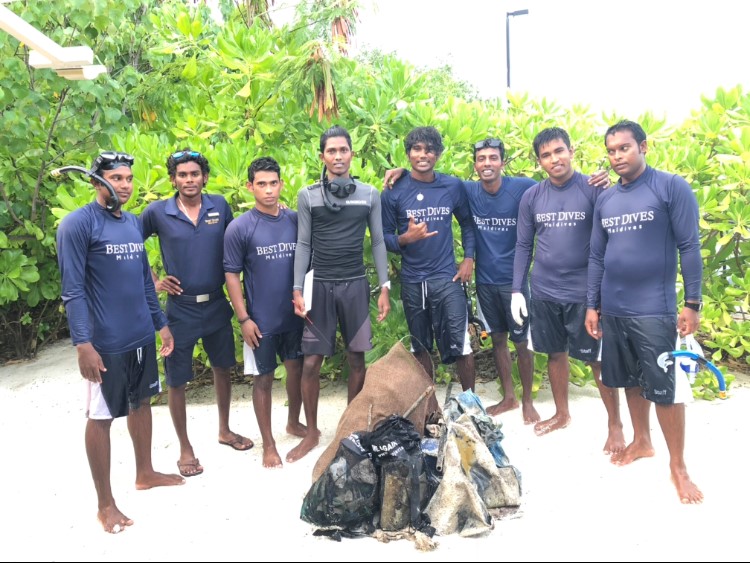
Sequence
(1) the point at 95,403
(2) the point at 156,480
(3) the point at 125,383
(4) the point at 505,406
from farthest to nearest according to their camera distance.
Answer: (4) the point at 505,406
(2) the point at 156,480
(3) the point at 125,383
(1) the point at 95,403

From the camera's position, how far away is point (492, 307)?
16.5 feet

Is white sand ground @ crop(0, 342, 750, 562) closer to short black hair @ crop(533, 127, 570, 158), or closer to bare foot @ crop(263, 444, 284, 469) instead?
bare foot @ crop(263, 444, 284, 469)

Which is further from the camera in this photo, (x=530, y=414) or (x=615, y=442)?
(x=530, y=414)

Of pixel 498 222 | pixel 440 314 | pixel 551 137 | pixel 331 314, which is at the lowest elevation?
pixel 440 314

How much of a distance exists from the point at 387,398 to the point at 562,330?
1.35m

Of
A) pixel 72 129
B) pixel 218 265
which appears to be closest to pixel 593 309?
pixel 218 265

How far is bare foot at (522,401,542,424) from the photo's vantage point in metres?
4.93

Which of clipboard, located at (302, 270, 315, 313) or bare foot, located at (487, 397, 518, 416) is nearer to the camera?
clipboard, located at (302, 270, 315, 313)

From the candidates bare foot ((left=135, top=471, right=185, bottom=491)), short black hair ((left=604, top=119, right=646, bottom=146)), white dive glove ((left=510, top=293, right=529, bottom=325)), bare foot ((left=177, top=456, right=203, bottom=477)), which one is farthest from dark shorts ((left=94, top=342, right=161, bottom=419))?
short black hair ((left=604, top=119, right=646, bottom=146))

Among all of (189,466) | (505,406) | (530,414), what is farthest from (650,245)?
(189,466)

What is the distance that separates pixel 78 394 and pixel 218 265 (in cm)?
291

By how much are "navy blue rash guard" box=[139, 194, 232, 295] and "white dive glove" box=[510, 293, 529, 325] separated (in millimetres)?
2025

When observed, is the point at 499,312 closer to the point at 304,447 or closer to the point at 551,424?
the point at 551,424

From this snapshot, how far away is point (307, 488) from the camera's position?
3.99 metres
